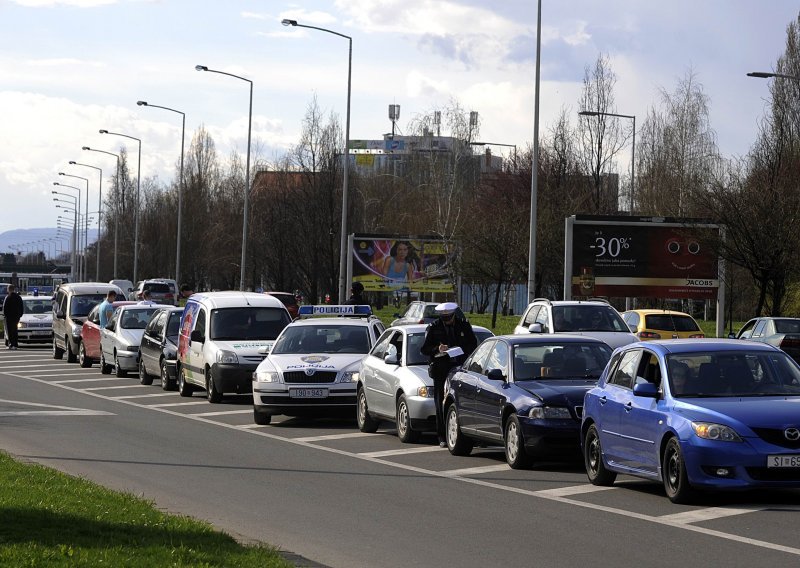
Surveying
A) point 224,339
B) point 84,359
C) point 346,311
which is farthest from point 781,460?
point 84,359

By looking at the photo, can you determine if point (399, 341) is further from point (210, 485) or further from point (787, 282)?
point (787, 282)

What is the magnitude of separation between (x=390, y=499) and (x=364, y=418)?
7.64 metres

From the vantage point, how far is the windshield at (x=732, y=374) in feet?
43.4

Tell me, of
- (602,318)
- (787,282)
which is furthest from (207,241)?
(602,318)

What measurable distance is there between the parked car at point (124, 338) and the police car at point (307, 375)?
11.0 meters

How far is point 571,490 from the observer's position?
14117mm

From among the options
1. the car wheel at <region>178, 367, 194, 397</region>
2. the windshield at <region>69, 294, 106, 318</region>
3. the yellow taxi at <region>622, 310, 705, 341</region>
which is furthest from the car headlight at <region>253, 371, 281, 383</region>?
the windshield at <region>69, 294, 106, 318</region>

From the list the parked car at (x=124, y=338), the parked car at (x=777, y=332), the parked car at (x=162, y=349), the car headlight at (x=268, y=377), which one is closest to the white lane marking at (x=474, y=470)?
the car headlight at (x=268, y=377)

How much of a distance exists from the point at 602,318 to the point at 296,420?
6974 millimetres

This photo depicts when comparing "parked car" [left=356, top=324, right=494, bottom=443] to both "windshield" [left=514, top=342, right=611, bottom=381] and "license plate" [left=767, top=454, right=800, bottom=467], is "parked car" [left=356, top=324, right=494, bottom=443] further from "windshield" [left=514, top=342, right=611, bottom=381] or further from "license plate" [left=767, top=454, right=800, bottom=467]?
"license plate" [left=767, top=454, right=800, bottom=467]

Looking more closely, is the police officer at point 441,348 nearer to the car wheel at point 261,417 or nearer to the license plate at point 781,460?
the car wheel at point 261,417

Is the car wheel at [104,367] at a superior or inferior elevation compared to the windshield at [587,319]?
inferior

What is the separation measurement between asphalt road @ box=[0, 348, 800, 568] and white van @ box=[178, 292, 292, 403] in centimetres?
358

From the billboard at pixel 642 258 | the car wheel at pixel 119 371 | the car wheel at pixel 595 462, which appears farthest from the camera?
the billboard at pixel 642 258
